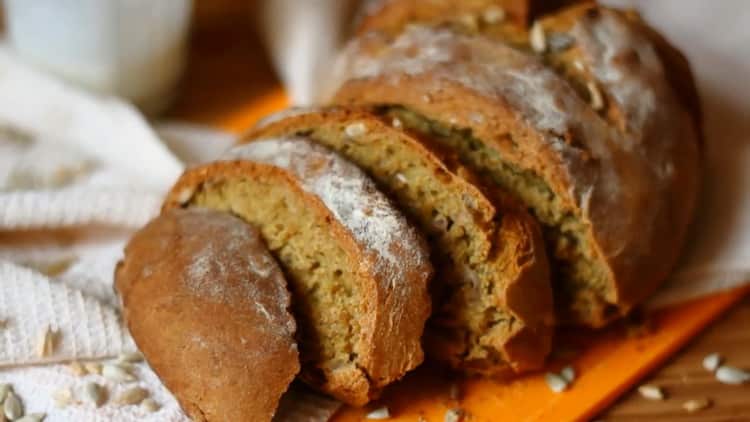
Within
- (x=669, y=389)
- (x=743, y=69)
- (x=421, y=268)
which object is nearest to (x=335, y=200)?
(x=421, y=268)


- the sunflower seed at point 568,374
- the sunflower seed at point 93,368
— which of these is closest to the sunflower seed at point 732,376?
the sunflower seed at point 568,374

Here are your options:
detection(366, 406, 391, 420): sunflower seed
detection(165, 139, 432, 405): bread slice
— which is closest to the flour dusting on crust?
detection(165, 139, 432, 405): bread slice

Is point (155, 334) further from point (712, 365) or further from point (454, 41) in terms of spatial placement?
point (712, 365)

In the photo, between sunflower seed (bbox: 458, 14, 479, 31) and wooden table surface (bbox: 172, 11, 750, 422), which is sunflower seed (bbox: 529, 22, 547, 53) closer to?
sunflower seed (bbox: 458, 14, 479, 31)

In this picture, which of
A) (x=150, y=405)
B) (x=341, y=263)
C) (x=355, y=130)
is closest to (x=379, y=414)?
(x=341, y=263)

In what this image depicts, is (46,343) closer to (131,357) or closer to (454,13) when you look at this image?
(131,357)

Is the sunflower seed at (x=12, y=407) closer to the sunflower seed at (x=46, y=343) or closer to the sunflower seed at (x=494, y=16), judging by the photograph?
the sunflower seed at (x=46, y=343)
